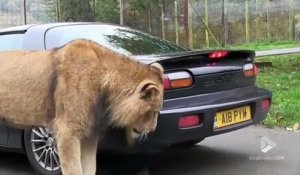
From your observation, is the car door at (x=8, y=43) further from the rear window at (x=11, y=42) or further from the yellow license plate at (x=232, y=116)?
the yellow license plate at (x=232, y=116)

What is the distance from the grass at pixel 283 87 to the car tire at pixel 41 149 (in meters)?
3.52

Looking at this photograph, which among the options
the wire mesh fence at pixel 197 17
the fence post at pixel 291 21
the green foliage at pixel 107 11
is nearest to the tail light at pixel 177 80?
the wire mesh fence at pixel 197 17

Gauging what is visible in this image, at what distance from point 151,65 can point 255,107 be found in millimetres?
1537

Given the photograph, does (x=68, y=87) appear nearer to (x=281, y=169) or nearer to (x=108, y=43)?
(x=108, y=43)

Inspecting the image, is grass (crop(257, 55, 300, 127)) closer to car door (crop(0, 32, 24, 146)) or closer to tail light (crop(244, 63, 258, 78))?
tail light (crop(244, 63, 258, 78))

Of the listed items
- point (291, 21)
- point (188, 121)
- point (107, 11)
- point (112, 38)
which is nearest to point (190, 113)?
point (188, 121)

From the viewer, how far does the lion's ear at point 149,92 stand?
439 centimetres

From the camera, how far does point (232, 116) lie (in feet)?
18.3

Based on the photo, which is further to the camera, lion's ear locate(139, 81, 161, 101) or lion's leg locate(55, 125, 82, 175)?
lion's leg locate(55, 125, 82, 175)

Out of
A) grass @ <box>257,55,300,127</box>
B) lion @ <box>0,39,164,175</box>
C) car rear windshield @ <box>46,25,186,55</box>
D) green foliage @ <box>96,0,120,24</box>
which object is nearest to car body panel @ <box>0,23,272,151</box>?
car rear windshield @ <box>46,25,186,55</box>

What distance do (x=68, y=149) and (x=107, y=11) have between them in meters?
17.1

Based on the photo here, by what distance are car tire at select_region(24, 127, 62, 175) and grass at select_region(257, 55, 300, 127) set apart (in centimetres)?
352

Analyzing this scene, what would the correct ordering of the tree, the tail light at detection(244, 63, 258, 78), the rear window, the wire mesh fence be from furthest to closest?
the wire mesh fence < the tree < the rear window < the tail light at detection(244, 63, 258, 78)

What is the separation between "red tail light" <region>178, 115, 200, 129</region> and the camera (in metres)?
5.08
